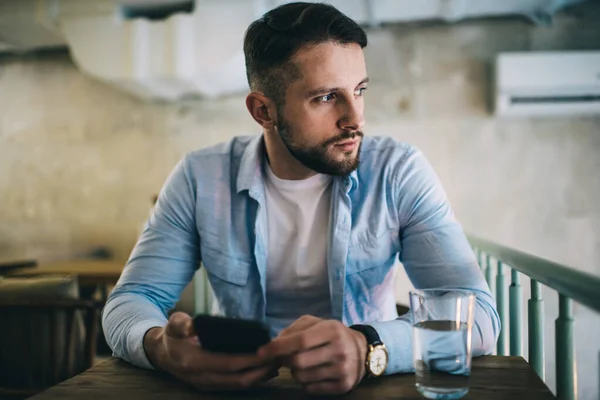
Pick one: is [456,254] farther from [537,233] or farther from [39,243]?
[39,243]

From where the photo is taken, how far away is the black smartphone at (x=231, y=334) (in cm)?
73

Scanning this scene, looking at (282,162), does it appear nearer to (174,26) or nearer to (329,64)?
(329,64)

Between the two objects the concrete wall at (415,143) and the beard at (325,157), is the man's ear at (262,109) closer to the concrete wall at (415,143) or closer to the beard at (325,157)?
the beard at (325,157)

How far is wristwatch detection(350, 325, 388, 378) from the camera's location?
832mm

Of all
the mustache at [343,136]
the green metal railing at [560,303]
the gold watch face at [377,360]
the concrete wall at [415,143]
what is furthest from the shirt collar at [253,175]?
the concrete wall at [415,143]

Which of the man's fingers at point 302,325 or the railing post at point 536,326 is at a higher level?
the man's fingers at point 302,325

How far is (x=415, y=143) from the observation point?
3725 mm

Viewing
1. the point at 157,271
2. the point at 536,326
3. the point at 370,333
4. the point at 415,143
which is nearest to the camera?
the point at 370,333

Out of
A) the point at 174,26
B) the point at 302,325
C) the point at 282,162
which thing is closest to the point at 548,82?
the point at 174,26

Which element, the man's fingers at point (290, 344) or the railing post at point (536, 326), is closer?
the man's fingers at point (290, 344)

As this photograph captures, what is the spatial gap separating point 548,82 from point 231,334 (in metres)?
3.24

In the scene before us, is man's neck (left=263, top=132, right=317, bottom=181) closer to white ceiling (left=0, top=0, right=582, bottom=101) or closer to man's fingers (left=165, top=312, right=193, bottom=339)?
man's fingers (left=165, top=312, right=193, bottom=339)

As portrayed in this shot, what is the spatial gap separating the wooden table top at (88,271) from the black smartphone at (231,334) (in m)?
2.67

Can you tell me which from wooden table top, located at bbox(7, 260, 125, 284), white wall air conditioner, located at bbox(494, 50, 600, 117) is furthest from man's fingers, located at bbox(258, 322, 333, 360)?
white wall air conditioner, located at bbox(494, 50, 600, 117)
